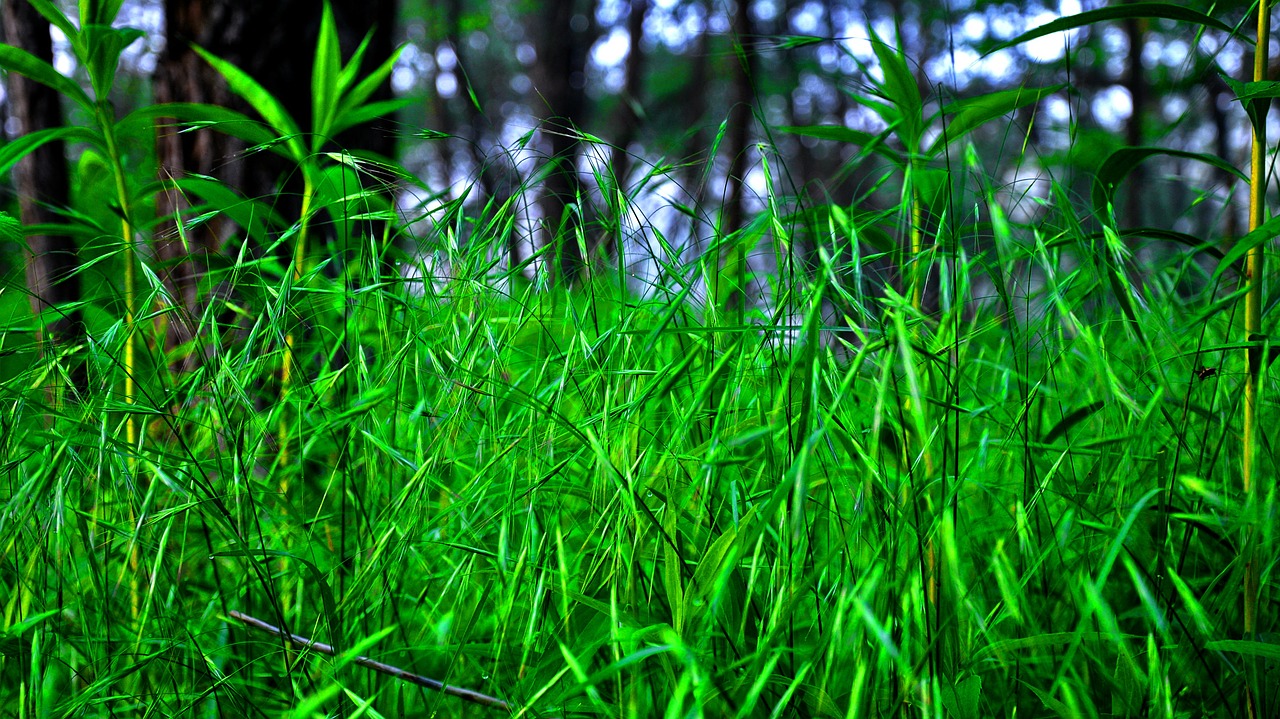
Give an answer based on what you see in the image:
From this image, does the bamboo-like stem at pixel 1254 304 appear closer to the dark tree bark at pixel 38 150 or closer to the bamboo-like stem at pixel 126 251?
the bamboo-like stem at pixel 126 251

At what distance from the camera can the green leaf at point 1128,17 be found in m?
0.79

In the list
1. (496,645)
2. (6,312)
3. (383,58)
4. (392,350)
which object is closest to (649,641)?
(496,645)

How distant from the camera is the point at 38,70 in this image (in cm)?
106

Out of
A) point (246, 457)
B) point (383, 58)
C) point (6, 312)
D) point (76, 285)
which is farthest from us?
point (383, 58)

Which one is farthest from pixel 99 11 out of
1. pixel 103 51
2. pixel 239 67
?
pixel 239 67

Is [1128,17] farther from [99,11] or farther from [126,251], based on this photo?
[99,11]

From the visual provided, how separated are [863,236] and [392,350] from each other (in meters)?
0.64

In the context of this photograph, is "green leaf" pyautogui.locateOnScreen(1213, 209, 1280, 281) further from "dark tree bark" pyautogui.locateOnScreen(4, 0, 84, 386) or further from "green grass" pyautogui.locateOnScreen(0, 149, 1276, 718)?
"dark tree bark" pyautogui.locateOnScreen(4, 0, 84, 386)

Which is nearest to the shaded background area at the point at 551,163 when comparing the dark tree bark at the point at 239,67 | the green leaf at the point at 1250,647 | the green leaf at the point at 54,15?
the dark tree bark at the point at 239,67

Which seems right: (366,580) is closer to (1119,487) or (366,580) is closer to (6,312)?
(6,312)

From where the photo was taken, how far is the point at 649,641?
728 millimetres

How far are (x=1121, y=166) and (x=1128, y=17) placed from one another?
0.15 m

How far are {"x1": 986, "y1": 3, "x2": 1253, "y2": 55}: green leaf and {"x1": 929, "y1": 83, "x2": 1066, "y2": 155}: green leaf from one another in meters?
0.08

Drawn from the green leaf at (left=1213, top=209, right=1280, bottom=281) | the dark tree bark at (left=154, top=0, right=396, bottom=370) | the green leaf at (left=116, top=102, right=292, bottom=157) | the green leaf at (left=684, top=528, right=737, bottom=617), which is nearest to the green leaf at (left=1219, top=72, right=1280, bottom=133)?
→ the green leaf at (left=1213, top=209, right=1280, bottom=281)
